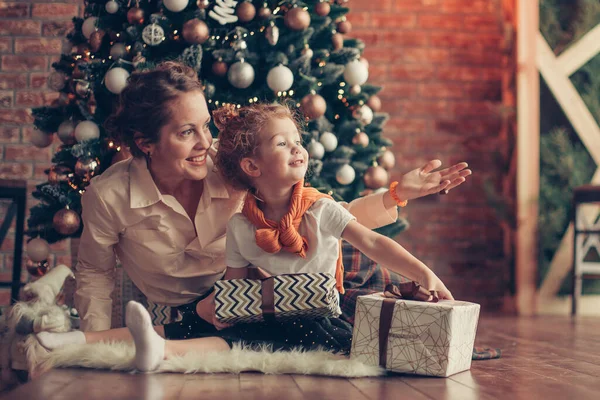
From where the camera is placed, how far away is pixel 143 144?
1954 mm

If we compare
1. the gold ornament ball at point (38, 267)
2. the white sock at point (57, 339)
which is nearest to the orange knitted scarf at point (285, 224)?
the white sock at point (57, 339)

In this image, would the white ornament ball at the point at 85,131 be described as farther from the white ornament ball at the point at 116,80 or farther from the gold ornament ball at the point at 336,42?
the gold ornament ball at the point at 336,42

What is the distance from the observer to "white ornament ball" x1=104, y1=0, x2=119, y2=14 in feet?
7.67

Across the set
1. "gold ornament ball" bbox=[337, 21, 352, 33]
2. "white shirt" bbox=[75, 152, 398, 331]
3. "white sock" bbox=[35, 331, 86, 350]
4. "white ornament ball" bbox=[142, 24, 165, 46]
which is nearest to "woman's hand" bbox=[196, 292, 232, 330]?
"white shirt" bbox=[75, 152, 398, 331]

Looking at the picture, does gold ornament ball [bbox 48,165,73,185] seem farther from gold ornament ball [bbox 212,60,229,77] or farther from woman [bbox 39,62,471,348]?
gold ornament ball [bbox 212,60,229,77]

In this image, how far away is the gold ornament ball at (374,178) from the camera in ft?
8.19

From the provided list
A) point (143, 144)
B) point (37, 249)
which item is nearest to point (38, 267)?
point (37, 249)

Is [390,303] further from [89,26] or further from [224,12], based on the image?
[89,26]

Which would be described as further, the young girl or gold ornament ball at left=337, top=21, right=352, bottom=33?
gold ornament ball at left=337, top=21, right=352, bottom=33

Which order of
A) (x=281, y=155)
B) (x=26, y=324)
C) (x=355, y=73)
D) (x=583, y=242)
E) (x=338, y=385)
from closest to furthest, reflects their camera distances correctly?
(x=338, y=385) → (x=26, y=324) → (x=281, y=155) → (x=355, y=73) → (x=583, y=242)

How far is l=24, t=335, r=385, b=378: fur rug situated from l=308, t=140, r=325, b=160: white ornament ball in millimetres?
871

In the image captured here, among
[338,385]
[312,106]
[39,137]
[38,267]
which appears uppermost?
[312,106]

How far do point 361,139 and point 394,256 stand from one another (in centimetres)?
90

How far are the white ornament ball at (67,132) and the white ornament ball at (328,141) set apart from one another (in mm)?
856
